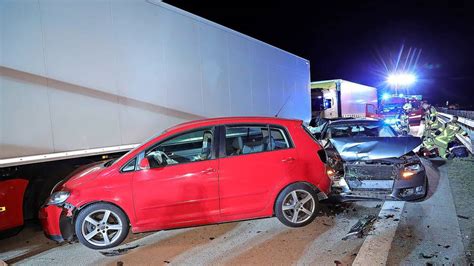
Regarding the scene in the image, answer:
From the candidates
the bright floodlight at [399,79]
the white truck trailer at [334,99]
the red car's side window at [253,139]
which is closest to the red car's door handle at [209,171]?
the red car's side window at [253,139]

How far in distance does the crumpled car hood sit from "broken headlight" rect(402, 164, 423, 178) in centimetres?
34

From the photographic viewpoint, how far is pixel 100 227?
467cm

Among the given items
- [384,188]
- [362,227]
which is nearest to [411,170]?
[384,188]

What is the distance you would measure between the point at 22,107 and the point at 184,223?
2429 mm

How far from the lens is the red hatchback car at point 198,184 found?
15.3ft

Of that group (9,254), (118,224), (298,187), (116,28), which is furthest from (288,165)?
(9,254)

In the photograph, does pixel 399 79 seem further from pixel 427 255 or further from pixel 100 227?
pixel 100 227

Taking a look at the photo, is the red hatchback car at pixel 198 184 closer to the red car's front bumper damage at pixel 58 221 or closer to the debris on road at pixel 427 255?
the red car's front bumper damage at pixel 58 221

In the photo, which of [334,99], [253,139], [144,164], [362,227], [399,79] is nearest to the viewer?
[144,164]

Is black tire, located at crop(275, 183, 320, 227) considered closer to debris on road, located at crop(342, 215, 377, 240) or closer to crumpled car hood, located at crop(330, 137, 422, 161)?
debris on road, located at crop(342, 215, 377, 240)

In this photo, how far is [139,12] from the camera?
20.3 ft

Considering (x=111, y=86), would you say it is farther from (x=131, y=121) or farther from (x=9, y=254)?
(x=9, y=254)

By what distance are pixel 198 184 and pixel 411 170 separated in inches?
132

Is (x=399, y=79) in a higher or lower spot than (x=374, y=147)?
higher
